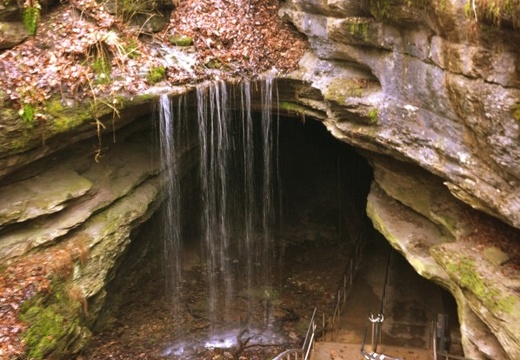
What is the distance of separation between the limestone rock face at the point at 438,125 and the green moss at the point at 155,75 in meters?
2.55

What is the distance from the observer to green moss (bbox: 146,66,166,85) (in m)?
8.62

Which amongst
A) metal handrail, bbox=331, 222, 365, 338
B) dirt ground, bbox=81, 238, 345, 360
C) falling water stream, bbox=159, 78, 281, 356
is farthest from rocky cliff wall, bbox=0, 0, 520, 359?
metal handrail, bbox=331, 222, 365, 338

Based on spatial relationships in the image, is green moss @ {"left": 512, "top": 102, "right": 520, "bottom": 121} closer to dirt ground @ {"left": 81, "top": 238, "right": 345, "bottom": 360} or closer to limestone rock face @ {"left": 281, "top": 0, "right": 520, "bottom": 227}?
limestone rock face @ {"left": 281, "top": 0, "right": 520, "bottom": 227}

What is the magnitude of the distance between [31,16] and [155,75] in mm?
2297

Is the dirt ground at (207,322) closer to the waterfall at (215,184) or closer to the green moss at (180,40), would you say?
the waterfall at (215,184)

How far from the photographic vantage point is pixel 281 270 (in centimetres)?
1248

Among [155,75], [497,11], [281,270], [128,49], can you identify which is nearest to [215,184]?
[281,270]

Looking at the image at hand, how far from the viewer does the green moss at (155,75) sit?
8.62 metres

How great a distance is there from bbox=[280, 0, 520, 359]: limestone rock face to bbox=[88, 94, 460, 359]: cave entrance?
2.41m

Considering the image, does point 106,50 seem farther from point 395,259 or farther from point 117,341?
A: point 395,259

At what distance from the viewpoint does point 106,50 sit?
862 cm

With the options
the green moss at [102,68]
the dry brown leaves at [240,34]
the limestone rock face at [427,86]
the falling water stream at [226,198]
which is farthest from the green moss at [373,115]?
the green moss at [102,68]

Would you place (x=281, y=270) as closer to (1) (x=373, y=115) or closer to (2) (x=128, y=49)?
(1) (x=373, y=115)

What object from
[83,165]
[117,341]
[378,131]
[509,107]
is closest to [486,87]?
[509,107]
